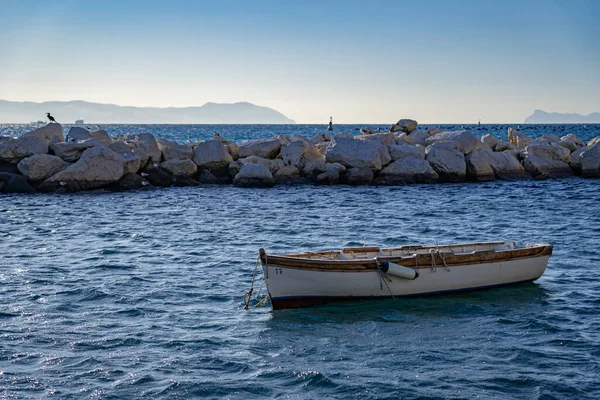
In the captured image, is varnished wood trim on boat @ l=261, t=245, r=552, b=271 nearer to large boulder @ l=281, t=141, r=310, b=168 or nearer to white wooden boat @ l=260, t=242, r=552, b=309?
white wooden boat @ l=260, t=242, r=552, b=309

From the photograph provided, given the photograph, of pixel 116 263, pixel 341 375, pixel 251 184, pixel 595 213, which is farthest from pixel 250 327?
pixel 251 184

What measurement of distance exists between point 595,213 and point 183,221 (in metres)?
16.0

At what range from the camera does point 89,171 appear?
3050cm

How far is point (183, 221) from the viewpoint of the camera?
2408 centimetres

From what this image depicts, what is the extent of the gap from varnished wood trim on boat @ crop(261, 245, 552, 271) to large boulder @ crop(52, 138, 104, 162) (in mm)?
20834

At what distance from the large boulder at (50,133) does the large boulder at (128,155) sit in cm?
275

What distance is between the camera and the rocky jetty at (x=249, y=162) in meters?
30.8

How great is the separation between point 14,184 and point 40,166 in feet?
4.94

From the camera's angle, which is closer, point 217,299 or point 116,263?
point 217,299

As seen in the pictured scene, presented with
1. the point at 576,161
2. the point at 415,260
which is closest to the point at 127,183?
the point at 415,260

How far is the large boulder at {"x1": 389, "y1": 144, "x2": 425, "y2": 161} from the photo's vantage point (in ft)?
114

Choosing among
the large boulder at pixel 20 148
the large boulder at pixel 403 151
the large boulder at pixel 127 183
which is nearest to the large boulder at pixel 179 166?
the large boulder at pixel 127 183

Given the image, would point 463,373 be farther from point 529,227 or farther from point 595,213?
point 595,213

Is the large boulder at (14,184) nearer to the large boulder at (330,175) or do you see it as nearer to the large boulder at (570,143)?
the large boulder at (330,175)
